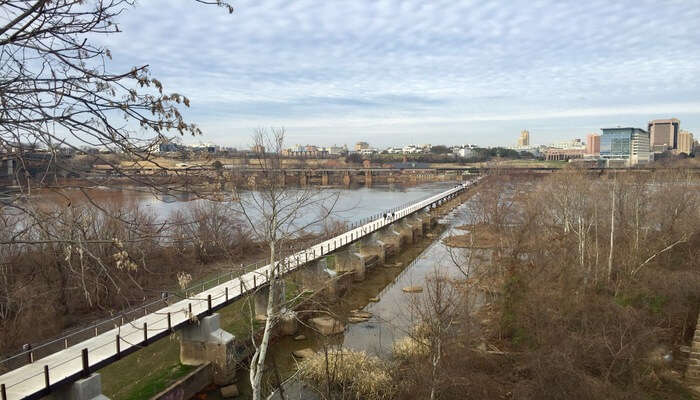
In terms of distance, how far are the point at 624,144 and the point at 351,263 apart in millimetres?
128071

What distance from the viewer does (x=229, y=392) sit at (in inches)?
551

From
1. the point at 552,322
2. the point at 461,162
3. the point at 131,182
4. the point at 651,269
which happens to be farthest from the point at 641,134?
the point at 131,182

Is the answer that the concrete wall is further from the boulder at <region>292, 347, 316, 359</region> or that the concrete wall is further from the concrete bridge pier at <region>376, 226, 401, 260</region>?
the concrete bridge pier at <region>376, 226, 401, 260</region>

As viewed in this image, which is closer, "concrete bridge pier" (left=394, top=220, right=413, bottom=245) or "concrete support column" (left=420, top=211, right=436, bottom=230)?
"concrete bridge pier" (left=394, top=220, right=413, bottom=245)

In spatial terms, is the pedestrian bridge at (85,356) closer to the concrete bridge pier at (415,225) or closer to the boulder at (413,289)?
the boulder at (413,289)

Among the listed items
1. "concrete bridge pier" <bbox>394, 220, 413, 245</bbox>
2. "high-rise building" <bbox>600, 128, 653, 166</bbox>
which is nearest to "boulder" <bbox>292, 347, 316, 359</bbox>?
"concrete bridge pier" <bbox>394, 220, 413, 245</bbox>

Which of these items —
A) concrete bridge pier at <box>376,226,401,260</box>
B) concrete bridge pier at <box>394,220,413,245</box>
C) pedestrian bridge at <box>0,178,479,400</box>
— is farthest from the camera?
concrete bridge pier at <box>394,220,413,245</box>

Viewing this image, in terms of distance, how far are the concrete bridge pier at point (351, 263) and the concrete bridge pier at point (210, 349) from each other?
44.1 ft

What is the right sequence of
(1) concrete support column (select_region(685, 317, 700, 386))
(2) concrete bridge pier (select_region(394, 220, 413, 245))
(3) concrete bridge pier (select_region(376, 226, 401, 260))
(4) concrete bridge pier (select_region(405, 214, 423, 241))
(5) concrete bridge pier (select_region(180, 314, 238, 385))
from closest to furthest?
(1) concrete support column (select_region(685, 317, 700, 386)) → (5) concrete bridge pier (select_region(180, 314, 238, 385)) → (3) concrete bridge pier (select_region(376, 226, 401, 260)) → (2) concrete bridge pier (select_region(394, 220, 413, 245)) → (4) concrete bridge pier (select_region(405, 214, 423, 241))

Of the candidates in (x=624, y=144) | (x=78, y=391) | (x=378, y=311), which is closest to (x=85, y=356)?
(x=78, y=391)

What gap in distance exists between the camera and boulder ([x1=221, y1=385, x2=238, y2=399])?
13.9m

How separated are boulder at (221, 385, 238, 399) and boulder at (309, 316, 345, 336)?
4735 millimetres

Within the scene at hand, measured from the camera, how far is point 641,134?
444 ft

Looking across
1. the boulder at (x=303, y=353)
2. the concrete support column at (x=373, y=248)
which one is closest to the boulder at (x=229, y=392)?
the boulder at (x=303, y=353)
